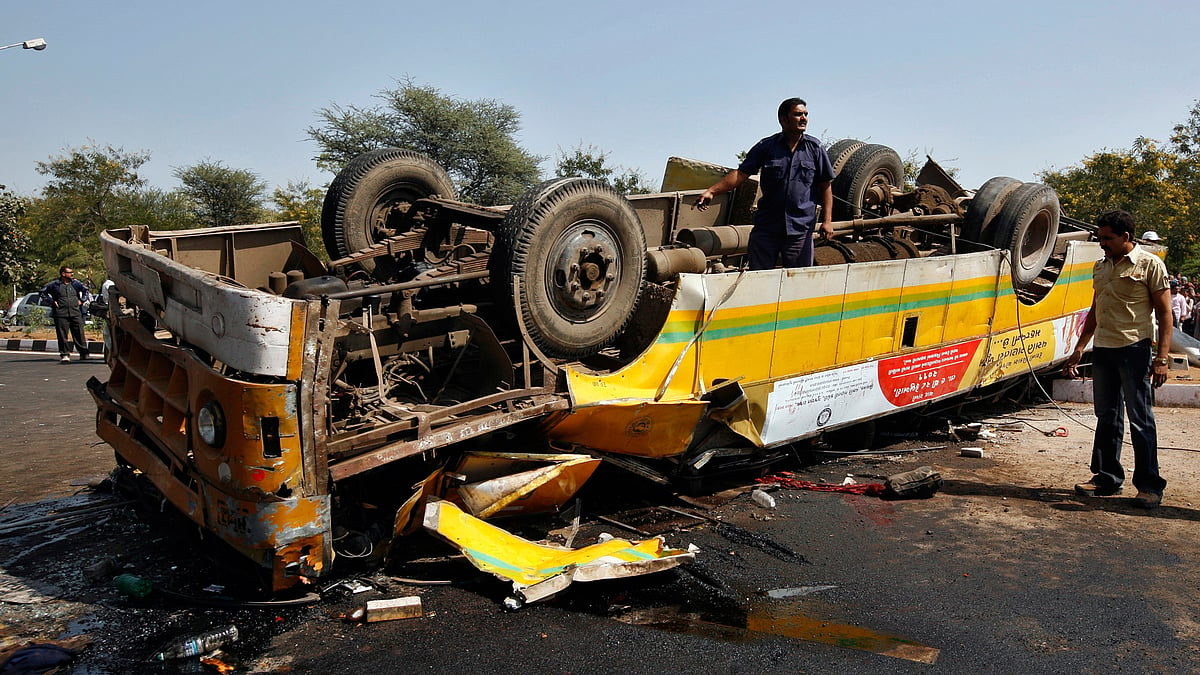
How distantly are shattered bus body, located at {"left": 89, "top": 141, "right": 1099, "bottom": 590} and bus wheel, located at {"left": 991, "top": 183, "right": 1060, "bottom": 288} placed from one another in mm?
294

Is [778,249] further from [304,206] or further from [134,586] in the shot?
[304,206]

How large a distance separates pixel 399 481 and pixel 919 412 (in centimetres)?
461

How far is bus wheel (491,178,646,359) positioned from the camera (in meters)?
3.92

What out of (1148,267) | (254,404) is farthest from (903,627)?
(1148,267)

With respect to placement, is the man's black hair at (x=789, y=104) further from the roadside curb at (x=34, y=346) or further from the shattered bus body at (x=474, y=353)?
the roadside curb at (x=34, y=346)

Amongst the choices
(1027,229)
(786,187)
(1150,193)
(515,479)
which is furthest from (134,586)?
(1150,193)

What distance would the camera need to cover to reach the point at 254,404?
3.04 metres

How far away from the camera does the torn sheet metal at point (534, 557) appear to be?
3.42 metres

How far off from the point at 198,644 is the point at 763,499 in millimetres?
3120

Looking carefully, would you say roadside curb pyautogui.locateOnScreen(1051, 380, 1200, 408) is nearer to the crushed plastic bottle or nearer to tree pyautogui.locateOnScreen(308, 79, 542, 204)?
the crushed plastic bottle

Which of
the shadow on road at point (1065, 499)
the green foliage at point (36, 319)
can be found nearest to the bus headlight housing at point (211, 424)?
the shadow on road at point (1065, 499)

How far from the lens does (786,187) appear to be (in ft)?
17.2

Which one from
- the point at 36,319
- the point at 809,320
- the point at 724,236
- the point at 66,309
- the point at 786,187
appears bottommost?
the point at 36,319

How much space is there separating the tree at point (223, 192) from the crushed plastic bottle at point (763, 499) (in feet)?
100
